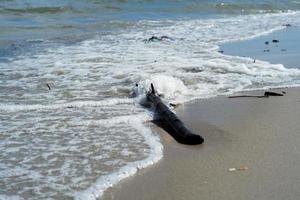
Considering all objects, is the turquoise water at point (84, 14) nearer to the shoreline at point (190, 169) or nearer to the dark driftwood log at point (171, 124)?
the dark driftwood log at point (171, 124)

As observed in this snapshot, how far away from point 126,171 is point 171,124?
122 cm

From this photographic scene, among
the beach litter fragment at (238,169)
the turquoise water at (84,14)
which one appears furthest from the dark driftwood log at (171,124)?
the turquoise water at (84,14)

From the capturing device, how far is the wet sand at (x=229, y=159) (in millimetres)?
3850

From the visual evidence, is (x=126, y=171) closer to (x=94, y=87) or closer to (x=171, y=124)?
(x=171, y=124)

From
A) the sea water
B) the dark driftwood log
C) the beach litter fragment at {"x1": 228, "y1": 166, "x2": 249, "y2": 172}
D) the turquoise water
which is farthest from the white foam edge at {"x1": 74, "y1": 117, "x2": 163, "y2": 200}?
the turquoise water

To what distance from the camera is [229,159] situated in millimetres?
4535

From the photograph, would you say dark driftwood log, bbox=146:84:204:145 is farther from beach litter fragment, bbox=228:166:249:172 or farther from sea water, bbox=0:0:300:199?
beach litter fragment, bbox=228:166:249:172

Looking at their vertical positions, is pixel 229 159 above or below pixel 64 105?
above

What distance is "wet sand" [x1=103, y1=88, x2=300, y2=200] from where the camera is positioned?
3.85 meters

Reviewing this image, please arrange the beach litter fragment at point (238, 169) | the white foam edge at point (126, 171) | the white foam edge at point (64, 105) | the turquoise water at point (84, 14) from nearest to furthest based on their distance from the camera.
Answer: the white foam edge at point (126, 171), the beach litter fragment at point (238, 169), the white foam edge at point (64, 105), the turquoise water at point (84, 14)

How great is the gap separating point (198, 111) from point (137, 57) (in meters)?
4.00

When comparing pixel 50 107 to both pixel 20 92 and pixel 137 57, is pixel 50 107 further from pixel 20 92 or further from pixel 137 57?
pixel 137 57

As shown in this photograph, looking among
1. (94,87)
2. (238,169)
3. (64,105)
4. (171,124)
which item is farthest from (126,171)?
(94,87)

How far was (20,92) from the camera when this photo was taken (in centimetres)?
718
